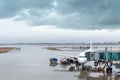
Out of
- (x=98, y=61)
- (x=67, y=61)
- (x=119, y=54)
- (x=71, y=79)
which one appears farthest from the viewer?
(x=67, y=61)

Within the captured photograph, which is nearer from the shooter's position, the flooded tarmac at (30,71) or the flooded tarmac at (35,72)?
the flooded tarmac at (35,72)

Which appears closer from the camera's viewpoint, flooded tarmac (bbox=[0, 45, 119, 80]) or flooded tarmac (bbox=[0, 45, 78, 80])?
flooded tarmac (bbox=[0, 45, 119, 80])

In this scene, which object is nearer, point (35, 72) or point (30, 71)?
point (35, 72)

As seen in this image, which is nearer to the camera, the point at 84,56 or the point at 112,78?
the point at 112,78

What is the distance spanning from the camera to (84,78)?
105 feet

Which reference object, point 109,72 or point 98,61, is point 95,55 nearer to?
point 98,61

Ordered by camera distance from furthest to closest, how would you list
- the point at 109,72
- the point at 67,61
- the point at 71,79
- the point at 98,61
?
1. the point at 67,61
2. the point at 98,61
3. the point at 109,72
4. the point at 71,79

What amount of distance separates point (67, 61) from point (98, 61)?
11.7 metres

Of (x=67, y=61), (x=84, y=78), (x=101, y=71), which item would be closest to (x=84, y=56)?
(x=101, y=71)

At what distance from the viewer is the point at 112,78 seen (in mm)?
32000

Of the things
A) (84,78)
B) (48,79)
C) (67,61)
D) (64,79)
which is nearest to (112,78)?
(84,78)

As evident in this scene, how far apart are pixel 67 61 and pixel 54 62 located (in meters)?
3.19

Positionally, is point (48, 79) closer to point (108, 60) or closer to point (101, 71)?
point (101, 71)

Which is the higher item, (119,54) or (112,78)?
(119,54)
